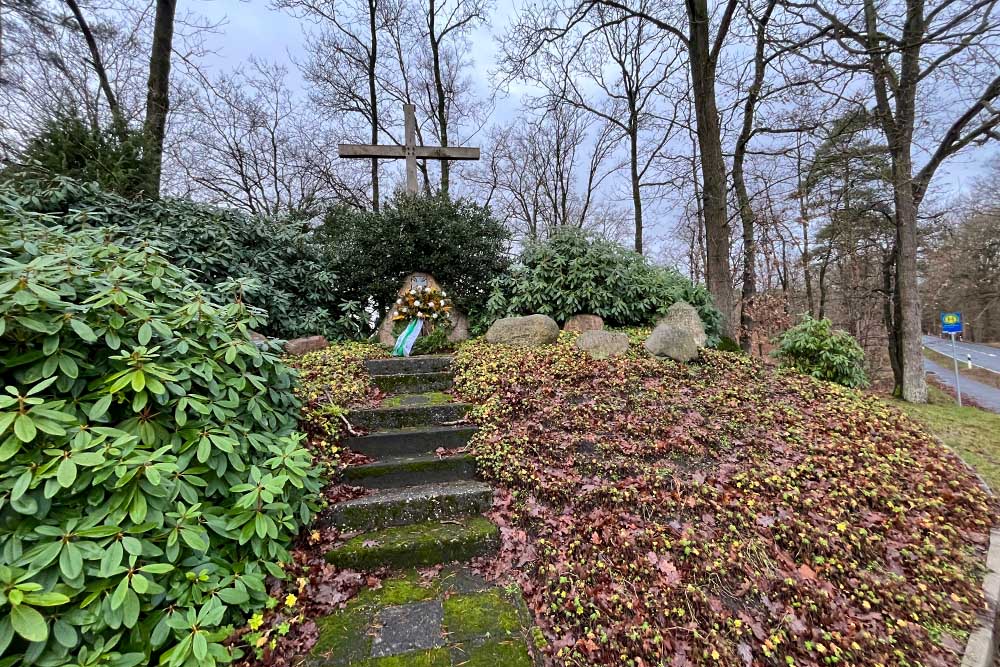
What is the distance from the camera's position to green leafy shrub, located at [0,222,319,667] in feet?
4.39

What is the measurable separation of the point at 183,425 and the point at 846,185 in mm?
12015

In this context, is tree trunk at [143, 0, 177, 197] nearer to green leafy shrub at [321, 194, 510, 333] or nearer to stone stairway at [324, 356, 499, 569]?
green leafy shrub at [321, 194, 510, 333]

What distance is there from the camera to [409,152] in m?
6.61

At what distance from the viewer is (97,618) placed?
1346mm

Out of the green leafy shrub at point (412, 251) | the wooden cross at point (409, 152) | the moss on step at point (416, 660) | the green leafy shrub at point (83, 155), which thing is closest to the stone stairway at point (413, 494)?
→ the moss on step at point (416, 660)

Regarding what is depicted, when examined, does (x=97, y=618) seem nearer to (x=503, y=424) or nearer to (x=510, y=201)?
(x=503, y=424)

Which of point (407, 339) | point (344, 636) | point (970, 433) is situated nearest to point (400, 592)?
point (344, 636)

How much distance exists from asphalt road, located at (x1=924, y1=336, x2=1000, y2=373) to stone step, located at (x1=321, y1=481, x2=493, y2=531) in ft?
82.8

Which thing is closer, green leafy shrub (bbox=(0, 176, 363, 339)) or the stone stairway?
the stone stairway

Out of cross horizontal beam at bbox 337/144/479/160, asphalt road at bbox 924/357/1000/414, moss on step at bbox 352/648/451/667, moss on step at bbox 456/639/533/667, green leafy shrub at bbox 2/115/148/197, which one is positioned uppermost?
cross horizontal beam at bbox 337/144/479/160

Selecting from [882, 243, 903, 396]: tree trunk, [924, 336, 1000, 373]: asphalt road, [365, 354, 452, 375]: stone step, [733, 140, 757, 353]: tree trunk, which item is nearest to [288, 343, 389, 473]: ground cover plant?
[365, 354, 452, 375]: stone step

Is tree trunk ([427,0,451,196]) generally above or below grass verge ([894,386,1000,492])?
above

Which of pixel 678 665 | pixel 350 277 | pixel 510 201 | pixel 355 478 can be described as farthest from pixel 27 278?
pixel 510 201

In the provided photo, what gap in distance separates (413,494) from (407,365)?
2.00 metres
